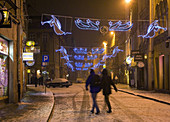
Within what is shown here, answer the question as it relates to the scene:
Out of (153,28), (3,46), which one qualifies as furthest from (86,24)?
(3,46)

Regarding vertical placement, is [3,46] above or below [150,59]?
above

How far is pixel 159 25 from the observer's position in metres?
24.7

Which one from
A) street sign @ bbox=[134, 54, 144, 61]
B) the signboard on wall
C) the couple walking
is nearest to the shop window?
the signboard on wall

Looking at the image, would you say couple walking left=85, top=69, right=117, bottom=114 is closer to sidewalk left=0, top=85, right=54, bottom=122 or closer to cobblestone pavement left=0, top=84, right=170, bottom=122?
cobblestone pavement left=0, top=84, right=170, bottom=122

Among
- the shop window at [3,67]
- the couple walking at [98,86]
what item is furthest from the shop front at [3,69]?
the couple walking at [98,86]

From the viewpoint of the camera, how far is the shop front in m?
13.3

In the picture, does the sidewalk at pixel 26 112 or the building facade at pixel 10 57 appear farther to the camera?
the building facade at pixel 10 57

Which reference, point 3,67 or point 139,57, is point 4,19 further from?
point 139,57

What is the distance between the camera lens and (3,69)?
13641mm

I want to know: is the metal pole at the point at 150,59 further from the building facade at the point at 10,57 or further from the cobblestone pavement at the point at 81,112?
the building facade at the point at 10,57

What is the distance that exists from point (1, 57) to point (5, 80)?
4.48 feet

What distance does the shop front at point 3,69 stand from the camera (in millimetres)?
13263

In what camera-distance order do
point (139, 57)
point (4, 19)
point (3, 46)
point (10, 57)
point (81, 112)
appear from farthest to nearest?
point (139, 57) → point (10, 57) → point (3, 46) → point (81, 112) → point (4, 19)

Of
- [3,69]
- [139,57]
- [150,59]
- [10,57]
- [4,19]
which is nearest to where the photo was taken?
[4,19]
